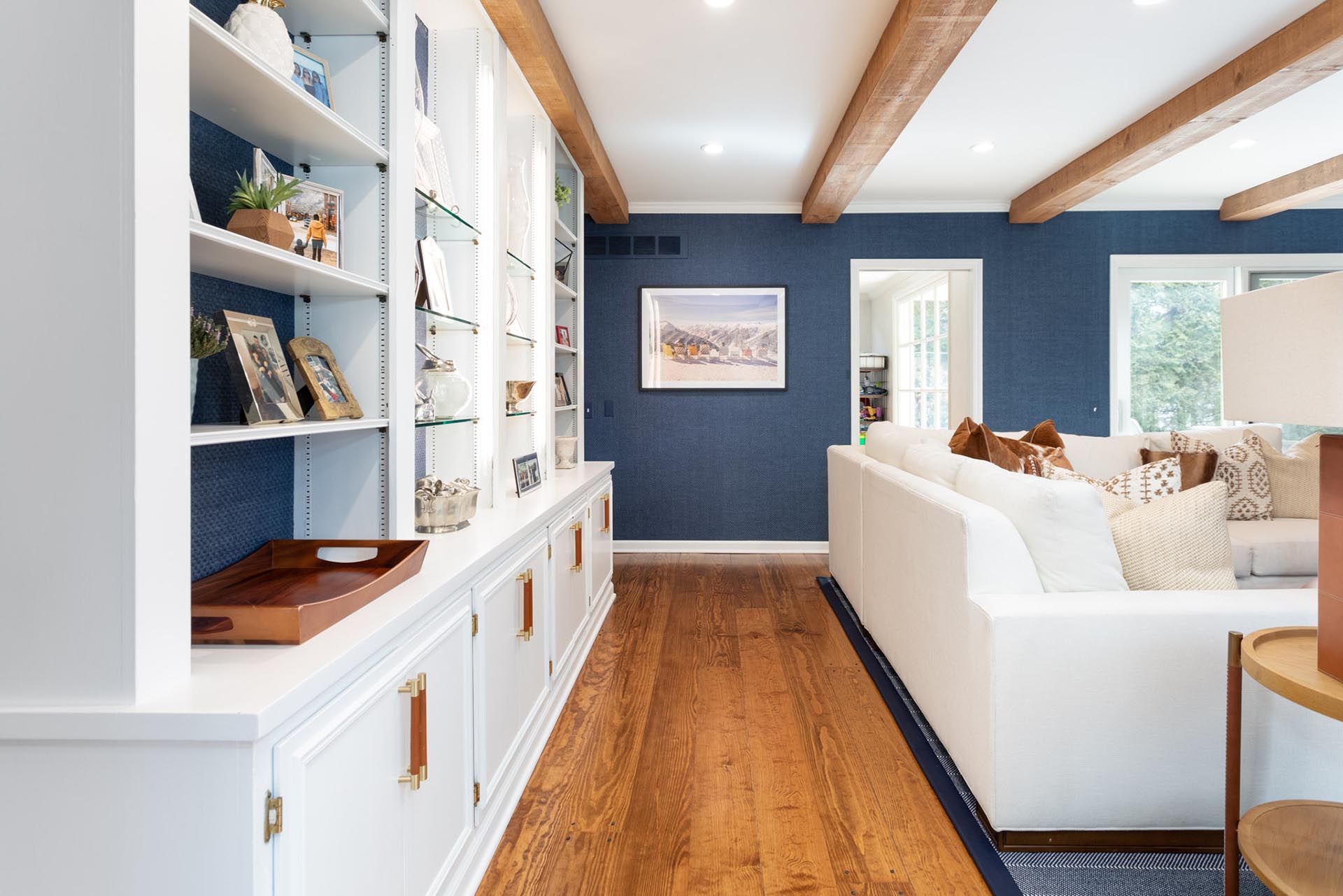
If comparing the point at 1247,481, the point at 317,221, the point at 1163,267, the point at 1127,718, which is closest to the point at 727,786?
the point at 1127,718

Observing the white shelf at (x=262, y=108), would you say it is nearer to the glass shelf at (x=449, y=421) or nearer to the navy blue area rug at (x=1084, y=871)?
the glass shelf at (x=449, y=421)

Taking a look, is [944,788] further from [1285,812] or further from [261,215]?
[261,215]

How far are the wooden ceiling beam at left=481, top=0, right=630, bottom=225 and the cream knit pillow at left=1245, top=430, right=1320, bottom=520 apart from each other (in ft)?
12.1

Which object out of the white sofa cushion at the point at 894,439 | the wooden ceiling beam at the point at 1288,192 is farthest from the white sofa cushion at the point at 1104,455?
the wooden ceiling beam at the point at 1288,192

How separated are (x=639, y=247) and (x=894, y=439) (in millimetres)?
2885

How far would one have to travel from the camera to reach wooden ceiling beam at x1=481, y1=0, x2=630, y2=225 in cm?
261

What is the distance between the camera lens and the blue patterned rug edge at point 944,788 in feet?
5.58

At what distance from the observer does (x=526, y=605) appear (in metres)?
2.15

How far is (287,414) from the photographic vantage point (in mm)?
1484

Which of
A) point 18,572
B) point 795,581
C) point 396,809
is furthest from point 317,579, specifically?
point 795,581

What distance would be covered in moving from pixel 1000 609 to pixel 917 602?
676 millimetres

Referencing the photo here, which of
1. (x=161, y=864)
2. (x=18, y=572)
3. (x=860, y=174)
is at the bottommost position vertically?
(x=161, y=864)

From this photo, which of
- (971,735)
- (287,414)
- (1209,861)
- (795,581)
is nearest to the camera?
(287,414)

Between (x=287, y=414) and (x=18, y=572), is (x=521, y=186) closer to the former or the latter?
(x=287, y=414)
